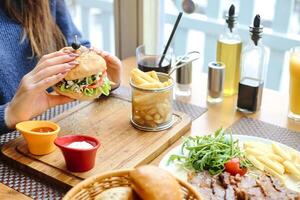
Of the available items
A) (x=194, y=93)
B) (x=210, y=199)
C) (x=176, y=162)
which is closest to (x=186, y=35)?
(x=194, y=93)

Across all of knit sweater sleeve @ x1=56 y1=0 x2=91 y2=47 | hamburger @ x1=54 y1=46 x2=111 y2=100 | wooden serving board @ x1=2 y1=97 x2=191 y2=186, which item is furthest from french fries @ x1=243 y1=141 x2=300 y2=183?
knit sweater sleeve @ x1=56 y1=0 x2=91 y2=47

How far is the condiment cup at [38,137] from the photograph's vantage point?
3.72 feet

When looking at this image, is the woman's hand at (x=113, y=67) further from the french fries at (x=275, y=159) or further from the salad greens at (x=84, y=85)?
the french fries at (x=275, y=159)

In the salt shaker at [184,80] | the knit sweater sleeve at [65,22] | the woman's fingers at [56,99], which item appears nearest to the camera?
the woman's fingers at [56,99]

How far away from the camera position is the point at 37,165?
1.12m

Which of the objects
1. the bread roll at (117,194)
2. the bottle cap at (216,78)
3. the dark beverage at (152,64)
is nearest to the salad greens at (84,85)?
the dark beverage at (152,64)

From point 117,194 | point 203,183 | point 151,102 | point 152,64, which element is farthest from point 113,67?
point 117,194

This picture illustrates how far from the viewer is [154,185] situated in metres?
0.80

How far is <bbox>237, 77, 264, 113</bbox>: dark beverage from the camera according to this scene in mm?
1435

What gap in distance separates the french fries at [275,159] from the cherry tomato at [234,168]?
45mm

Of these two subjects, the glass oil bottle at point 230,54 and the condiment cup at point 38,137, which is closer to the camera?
the condiment cup at point 38,137

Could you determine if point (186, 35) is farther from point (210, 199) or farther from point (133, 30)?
point (210, 199)

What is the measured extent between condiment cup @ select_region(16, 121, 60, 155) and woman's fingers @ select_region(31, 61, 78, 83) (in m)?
0.13

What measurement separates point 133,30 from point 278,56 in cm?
103
